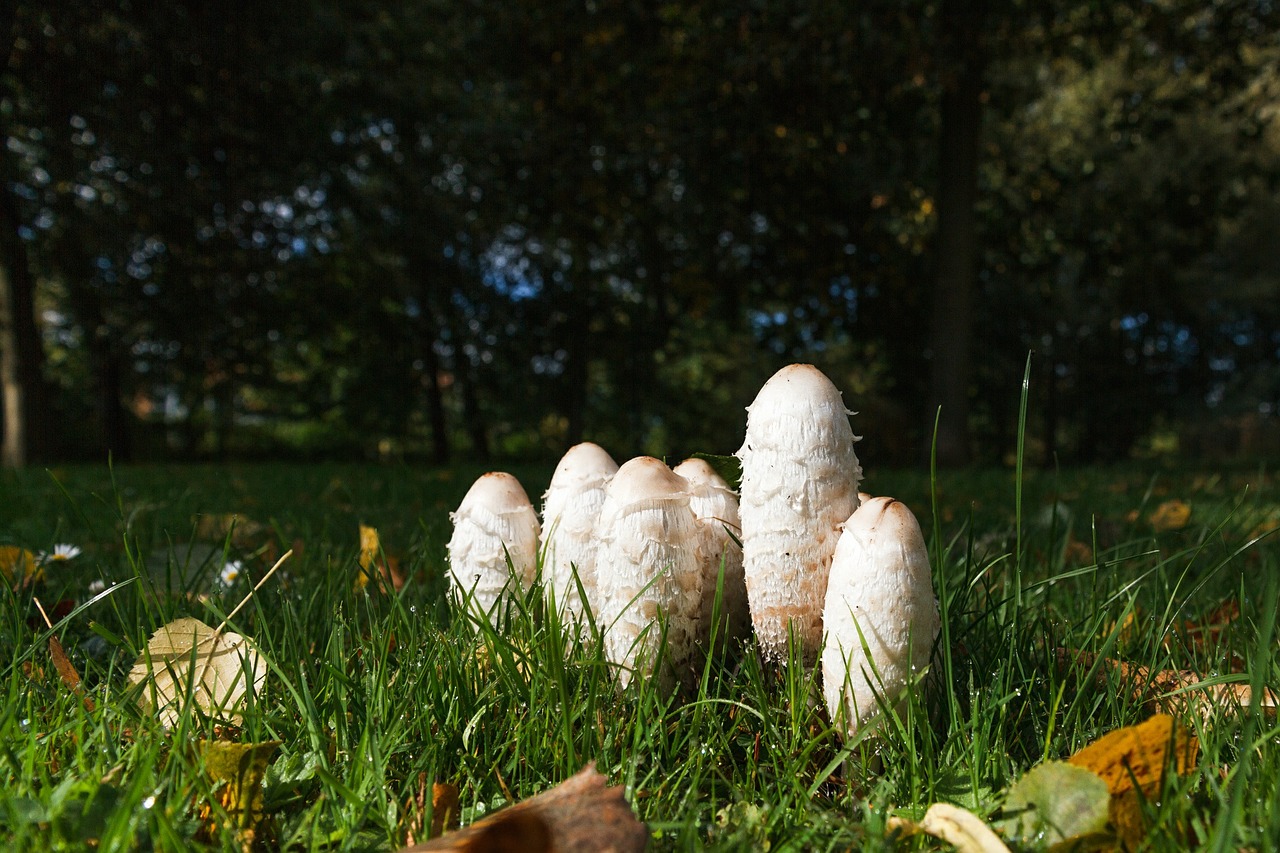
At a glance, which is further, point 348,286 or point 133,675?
point 348,286

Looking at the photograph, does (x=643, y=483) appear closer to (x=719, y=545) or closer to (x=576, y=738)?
(x=719, y=545)

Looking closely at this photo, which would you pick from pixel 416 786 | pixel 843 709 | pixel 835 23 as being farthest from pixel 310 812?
pixel 835 23

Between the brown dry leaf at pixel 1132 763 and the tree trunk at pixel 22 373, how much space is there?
9.15 metres

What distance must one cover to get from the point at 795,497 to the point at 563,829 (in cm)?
48

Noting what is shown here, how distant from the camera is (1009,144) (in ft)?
26.9

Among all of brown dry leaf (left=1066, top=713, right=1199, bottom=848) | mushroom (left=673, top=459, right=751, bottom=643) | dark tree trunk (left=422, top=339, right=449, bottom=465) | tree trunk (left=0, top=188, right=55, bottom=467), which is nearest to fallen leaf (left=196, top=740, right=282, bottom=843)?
mushroom (left=673, top=459, right=751, bottom=643)

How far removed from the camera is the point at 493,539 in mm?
1230

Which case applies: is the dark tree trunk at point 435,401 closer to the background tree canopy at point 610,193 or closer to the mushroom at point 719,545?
the background tree canopy at point 610,193

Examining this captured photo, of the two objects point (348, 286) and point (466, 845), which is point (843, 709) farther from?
point (348, 286)

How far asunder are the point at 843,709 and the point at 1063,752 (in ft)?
0.92

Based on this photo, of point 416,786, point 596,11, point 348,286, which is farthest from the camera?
point 348,286

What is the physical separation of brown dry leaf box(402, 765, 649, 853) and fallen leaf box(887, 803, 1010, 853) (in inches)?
10.2

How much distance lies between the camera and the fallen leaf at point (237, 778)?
82 centimetres

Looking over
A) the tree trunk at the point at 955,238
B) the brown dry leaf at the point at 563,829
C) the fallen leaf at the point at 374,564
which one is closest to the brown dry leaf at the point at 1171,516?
the fallen leaf at the point at 374,564
